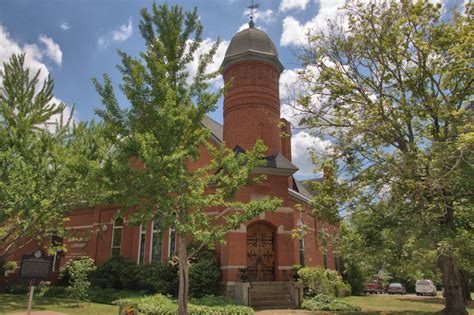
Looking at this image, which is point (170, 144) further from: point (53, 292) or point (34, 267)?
point (53, 292)

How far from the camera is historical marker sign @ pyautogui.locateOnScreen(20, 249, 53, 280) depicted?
10.1m

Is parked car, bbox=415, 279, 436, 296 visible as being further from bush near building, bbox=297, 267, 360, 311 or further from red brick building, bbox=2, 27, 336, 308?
bush near building, bbox=297, 267, 360, 311

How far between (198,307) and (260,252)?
569 centimetres

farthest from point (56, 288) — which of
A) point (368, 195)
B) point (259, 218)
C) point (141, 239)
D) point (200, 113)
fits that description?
point (368, 195)

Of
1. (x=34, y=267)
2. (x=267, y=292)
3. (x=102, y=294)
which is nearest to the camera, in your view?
(x=34, y=267)

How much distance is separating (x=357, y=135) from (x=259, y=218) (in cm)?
667

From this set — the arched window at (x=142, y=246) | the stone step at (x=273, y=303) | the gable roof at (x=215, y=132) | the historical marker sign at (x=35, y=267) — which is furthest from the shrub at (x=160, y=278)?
the historical marker sign at (x=35, y=267)

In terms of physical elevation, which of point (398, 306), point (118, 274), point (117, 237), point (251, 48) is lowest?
point (398, 306)

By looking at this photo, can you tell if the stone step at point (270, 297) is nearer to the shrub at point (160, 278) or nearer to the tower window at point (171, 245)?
the shrub at point (160, 278)

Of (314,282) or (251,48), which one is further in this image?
(251,48)

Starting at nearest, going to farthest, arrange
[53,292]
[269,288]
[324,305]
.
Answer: [324,305] → [269,288] → [53,292]

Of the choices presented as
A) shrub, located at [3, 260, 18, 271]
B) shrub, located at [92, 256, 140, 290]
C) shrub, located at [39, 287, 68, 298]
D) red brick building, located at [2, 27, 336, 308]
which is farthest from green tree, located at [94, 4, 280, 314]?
shrub, located at [3, 260, 18, 271]

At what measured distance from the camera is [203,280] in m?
16.8

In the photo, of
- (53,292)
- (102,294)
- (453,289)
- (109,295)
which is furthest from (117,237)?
(453,289)
